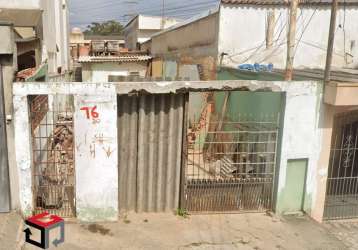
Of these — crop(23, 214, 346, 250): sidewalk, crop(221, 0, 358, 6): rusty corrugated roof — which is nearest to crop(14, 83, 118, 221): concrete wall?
crop(23, 214, 346, 250): sidewalk

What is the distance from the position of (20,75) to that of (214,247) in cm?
405

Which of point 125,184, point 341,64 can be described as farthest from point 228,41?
point 125,184

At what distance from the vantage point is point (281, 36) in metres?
13.0

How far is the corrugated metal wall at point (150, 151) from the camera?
6.20 metres

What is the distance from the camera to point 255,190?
682 centimetres

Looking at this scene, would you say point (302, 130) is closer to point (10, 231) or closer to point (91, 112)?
point (91, 112)

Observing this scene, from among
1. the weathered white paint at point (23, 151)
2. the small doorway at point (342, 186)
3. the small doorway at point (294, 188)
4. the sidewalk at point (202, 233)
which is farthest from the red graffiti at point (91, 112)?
the small doorway at point (342, 186)

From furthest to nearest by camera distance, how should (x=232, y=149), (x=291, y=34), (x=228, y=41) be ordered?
1. (x=228, y=41)
2. (x=232, y=149)
3. (x=291, y=34)

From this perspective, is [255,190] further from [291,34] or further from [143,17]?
[143,17]

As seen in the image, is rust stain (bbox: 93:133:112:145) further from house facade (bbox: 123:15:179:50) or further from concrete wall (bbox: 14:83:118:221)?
house facade (bbox: 123:15:179:50)

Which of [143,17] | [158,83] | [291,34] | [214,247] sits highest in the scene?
[143,17]

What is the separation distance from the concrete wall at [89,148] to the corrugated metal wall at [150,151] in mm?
242

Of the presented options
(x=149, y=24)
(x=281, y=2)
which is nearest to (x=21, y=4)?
(x=281, y=2)

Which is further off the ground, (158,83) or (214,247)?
(158,83)
